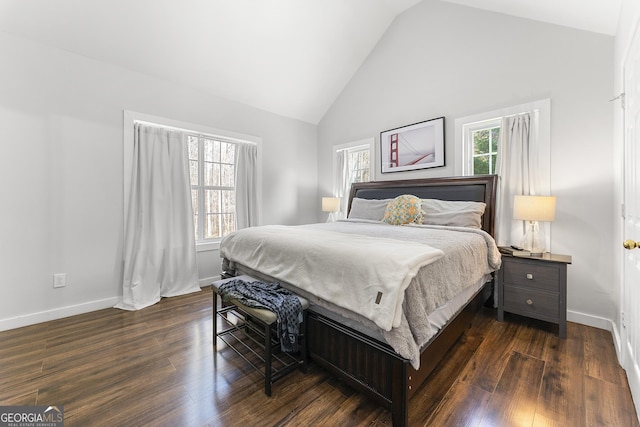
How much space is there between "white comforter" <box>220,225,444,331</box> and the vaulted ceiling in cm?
253

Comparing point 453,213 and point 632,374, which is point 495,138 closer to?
point 453,213

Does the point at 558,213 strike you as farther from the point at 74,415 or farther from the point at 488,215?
the point at 74,415

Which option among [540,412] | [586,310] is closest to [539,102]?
[586,310]

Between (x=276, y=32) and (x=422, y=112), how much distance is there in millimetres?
2180

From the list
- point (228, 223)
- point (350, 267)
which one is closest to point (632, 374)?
point (350, 267)

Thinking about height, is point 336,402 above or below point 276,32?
below

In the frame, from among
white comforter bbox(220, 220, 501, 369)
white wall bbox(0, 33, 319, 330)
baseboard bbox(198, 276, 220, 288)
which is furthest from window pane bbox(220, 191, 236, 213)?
white comforter bbox(220, 220, 501, 369)

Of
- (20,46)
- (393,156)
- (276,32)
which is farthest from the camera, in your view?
(393,156)

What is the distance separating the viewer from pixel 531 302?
2348 millimetres

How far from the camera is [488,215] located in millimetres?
2807

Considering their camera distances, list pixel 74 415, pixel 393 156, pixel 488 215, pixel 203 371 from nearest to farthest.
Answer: pixel 74 415, pixel 203 371, pixel 488 215, pixel 393 156

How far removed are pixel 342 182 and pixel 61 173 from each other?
11.9 feet

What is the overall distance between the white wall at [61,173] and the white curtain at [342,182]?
2617mm

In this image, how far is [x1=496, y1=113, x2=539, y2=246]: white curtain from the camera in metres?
2.68
